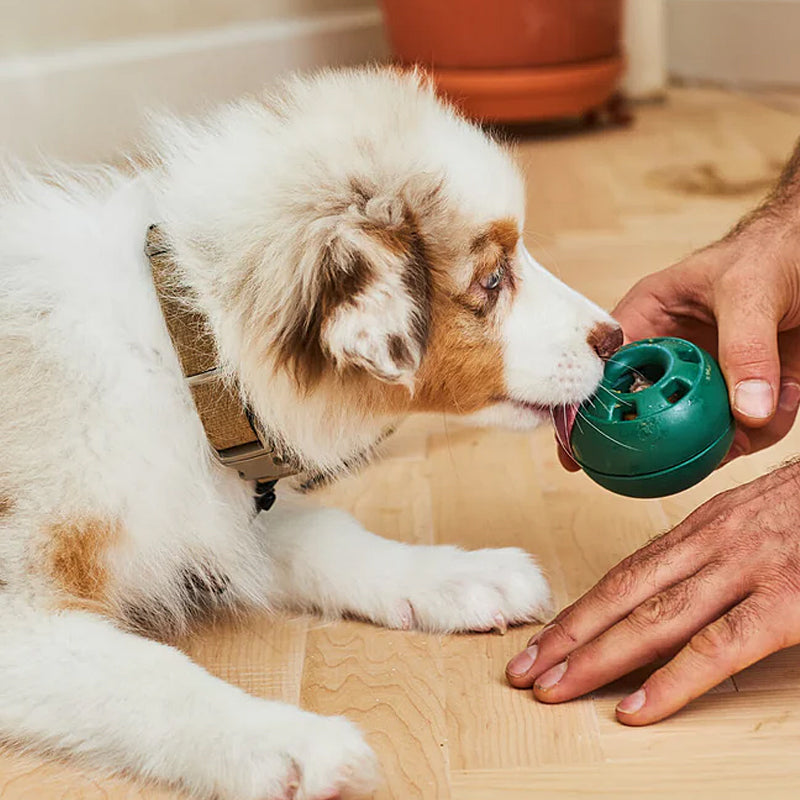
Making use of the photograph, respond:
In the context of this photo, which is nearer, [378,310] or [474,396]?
[378,310]

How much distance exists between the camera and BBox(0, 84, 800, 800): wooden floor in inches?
55.9

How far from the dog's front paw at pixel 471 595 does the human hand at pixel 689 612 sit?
123mm

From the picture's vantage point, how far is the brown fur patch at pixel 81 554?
1534 mm

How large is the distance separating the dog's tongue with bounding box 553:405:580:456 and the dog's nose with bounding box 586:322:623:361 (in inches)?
3.7

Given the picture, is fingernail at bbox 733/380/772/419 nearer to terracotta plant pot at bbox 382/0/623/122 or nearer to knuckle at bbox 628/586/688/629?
knuckle at bbox 628/586/688/629

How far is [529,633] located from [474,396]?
37 cm

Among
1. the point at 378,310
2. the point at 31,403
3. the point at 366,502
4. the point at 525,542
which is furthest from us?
the point at 366,502

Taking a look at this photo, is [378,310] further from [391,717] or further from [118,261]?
[391,717]

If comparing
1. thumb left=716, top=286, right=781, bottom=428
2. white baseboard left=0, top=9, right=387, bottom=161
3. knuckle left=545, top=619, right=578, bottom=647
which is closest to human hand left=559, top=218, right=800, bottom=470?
thumb left=716, top=286, right=781, bottom=428

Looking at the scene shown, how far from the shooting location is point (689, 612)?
1.51 m

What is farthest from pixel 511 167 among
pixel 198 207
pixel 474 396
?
pixel 198 207

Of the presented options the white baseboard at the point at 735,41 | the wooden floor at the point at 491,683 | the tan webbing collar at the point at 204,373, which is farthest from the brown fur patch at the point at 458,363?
the white baseboard at the point at 735,41

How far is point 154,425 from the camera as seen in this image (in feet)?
5.25

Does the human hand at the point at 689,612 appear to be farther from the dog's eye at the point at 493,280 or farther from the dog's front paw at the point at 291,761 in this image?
the dog's eye at the point at 493,280
